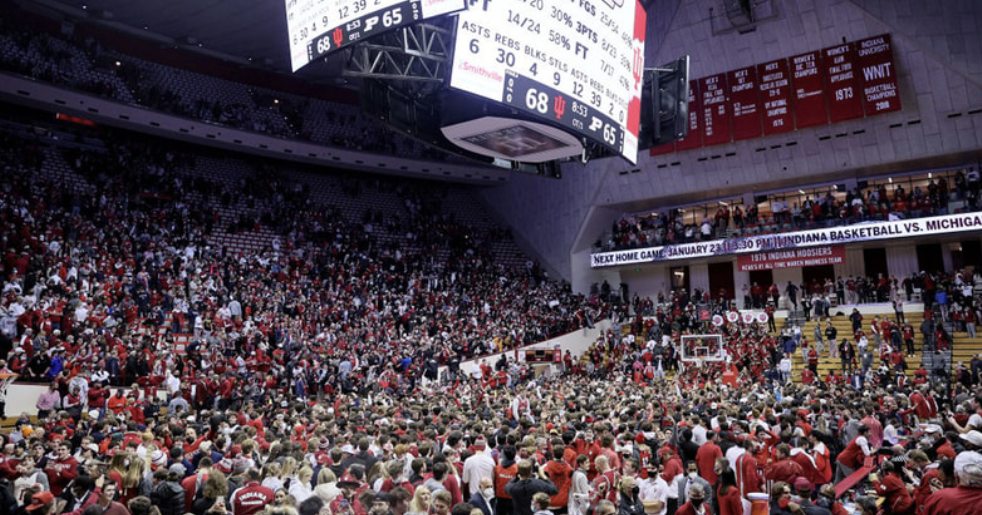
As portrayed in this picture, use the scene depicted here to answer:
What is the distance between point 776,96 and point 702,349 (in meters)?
14.3

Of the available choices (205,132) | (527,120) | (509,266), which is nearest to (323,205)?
(205,132)

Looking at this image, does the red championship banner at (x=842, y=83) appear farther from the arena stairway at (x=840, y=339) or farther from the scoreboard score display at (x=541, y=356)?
the scoreboard score display at (x=541, y=356)

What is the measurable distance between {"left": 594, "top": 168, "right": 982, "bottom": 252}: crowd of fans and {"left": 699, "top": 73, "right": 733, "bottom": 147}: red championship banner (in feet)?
13.9

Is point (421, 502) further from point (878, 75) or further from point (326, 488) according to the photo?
point (878, 75)

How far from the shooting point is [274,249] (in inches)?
1314

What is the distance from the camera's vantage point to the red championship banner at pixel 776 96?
34.2 meters

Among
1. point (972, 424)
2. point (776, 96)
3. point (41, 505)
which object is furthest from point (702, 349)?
point (41, 505)

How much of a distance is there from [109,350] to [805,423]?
17600 mm

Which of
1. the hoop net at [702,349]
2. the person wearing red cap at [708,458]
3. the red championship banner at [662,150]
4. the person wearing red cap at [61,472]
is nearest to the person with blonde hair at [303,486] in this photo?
the person wearing red cap at [61,472]

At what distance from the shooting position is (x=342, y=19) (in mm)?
12953

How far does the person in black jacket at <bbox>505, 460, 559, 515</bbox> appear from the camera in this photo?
24.6 ft

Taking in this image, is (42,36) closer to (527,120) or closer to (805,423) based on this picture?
(527,120)

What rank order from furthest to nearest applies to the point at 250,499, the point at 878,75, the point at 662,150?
the point at 662,150
the point at 878,75
the point at 250,499

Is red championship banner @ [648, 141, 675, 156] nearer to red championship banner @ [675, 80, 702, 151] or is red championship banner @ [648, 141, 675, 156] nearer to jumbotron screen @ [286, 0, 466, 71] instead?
red championship banner @ [675, 80, 702, 151]
